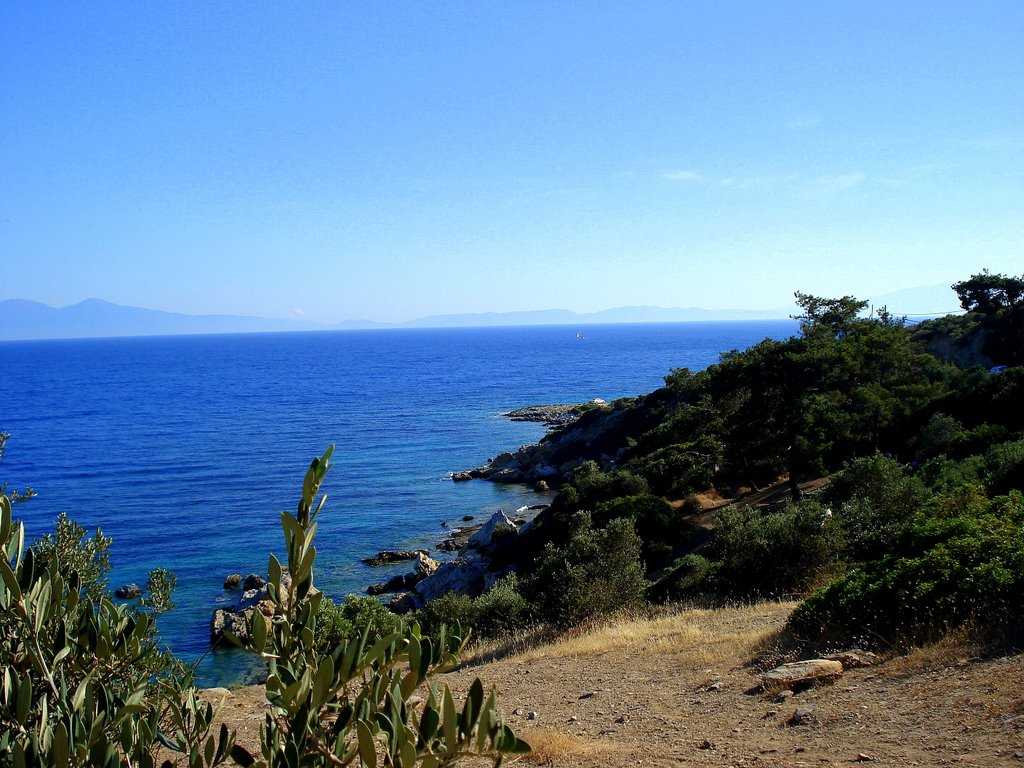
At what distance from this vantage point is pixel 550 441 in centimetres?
6131

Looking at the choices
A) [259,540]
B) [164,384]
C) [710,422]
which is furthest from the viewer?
[164,384]

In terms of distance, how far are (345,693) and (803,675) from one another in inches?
294

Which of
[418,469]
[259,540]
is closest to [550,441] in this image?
[418,469]

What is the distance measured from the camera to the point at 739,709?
29.4 feet

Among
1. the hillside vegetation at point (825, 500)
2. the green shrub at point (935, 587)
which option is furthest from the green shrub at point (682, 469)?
the green shrub at point (935, 587)

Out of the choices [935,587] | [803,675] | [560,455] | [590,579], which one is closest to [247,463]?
[560,455]

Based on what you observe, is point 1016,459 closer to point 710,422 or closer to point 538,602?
point 538,602

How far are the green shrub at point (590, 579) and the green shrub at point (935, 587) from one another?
19.9ft

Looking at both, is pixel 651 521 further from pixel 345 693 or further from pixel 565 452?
pixel 565 452

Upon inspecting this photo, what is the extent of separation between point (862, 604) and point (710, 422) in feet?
72.6

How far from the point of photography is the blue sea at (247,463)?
124ft

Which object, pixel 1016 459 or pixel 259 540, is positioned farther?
pixel 259 540

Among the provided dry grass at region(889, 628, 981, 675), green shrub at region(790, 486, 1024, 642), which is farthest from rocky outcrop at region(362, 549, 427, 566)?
dry grass at region(889, 628, 981, 675)

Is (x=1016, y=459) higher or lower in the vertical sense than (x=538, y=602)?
higher
